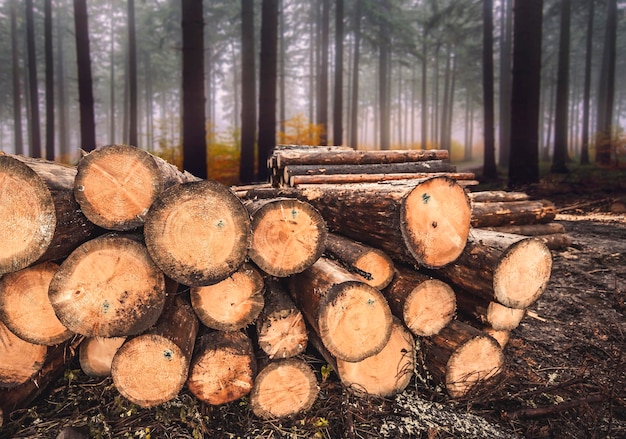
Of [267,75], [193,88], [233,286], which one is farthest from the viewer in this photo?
[267,75]

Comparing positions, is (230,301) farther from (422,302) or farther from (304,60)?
Result: (304,60)

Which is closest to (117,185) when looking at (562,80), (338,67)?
(338,67)

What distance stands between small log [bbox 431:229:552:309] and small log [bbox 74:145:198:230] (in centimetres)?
237

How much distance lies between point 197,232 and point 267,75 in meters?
9.30

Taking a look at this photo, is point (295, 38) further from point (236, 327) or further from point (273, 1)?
point (236, 327)

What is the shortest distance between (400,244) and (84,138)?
41.1 feet

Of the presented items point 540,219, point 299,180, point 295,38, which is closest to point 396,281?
point 299,180

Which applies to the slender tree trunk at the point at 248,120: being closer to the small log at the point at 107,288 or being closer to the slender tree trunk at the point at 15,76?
the small log at the point at 107,288

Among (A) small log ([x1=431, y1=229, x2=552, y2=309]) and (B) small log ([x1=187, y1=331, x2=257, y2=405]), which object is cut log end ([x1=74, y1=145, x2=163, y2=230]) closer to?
(B) small log ([x1=187, y1=331, x2=257, y2=405])

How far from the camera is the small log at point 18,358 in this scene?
2.48m

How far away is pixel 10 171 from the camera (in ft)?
6.78

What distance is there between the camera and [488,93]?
14.7 m

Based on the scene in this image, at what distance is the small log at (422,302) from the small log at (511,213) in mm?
2483

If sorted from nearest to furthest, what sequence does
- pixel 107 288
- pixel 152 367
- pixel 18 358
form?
pixel 107 288, pixel 152 367, pixel 18 358
